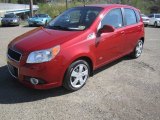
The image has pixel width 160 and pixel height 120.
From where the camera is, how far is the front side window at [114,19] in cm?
595

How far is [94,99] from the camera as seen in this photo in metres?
4.89

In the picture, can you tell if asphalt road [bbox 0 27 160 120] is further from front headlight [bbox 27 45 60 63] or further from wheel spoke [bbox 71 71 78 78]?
front headlight [bbox 27 45 60 63]

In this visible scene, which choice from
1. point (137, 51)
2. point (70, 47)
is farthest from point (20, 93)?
point (137, 51)

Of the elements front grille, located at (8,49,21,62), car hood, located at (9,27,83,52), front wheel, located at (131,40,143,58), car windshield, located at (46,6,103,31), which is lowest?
front wheel, located at (131,40,143,58)

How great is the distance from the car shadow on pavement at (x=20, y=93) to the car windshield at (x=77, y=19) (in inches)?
55.4

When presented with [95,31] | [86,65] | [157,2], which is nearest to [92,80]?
[86,65]

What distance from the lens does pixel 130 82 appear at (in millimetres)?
5816

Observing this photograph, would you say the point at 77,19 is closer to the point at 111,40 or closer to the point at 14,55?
the point at 111,40

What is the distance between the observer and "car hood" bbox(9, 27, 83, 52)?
486 centimetres

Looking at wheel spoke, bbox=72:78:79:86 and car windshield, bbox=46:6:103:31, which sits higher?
car windshield, bbox=46:6:103:31

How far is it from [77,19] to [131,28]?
1832mm

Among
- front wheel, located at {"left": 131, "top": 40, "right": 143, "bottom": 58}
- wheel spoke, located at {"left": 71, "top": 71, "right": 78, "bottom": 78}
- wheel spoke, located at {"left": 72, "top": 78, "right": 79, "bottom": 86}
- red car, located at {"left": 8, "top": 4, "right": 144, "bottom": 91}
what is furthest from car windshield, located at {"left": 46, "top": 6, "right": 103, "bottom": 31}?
front wheel, located at {"left": 131, "top": 40, "right": 143, "bottom": 58}

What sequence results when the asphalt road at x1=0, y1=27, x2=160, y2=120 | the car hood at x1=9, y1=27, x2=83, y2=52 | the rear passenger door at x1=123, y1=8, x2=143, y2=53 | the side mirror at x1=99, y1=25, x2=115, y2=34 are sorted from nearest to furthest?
the asphalt road at x1=0, y1=27, x2=160, y2=120 → the car hood at x1=9, y1=27, x2=83, y2=52 → the side mirror at x1=99, y1=25, x2=115, y2=34 → the rear passenger door at x1=123, y1=8, x2=143, y2=53

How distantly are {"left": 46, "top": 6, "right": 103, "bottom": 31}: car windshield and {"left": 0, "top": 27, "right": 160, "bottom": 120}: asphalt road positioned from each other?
128 centimetres
